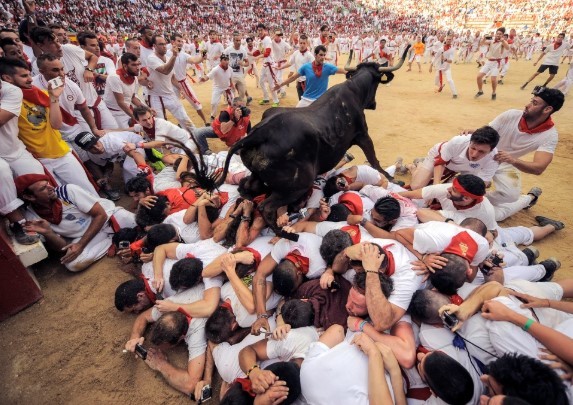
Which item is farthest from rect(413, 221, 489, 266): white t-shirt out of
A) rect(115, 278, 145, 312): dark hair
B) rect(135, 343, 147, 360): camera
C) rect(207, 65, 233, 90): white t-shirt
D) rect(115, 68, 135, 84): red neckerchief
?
rect(207, 65, 233, 90): white t-shirt

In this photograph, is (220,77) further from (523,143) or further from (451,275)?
(451,275)

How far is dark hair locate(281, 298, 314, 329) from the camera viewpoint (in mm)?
2398

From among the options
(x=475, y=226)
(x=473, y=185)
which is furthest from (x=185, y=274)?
(x=473, y=185)

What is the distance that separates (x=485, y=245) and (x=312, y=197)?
1.79m

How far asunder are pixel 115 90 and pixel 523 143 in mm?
6008

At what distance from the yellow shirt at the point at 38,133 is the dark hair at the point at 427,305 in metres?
4.18

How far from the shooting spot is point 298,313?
2.40m

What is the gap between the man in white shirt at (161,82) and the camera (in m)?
5.55

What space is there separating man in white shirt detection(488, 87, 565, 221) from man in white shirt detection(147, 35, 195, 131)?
477 centimetres

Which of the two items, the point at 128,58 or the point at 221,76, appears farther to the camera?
the point at 221,76

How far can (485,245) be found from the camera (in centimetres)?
251

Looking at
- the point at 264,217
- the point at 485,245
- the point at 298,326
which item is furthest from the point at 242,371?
the point at 485,245

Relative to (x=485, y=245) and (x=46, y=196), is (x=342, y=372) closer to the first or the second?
(x=485, y=245)

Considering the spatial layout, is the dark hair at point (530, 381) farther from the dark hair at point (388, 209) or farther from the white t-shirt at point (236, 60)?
the white t-shirt at point (236, 60)
